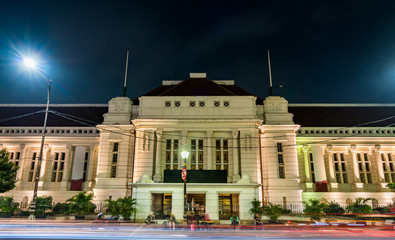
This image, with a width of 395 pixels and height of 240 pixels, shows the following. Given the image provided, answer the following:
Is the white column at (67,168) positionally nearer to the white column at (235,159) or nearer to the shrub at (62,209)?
the shrub at (62,209)

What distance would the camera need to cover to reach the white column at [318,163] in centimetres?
3797

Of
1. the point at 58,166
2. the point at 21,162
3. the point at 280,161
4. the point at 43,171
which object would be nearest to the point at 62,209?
the point at 58,166

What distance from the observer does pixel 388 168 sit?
39469mm

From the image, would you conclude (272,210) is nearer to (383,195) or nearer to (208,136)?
(208,136)

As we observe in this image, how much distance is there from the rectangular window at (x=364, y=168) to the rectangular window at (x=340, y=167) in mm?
2255

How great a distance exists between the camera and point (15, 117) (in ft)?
151

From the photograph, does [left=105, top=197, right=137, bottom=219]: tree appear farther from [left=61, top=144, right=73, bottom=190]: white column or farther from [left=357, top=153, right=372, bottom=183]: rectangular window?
[left=357, top=153, right=372, bottom=183]: rectangular window

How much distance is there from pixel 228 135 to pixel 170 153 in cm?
841

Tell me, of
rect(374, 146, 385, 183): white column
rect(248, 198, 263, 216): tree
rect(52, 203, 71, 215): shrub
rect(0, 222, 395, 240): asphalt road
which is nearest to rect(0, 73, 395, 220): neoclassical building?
rect(374, 146, 385, 183): white column

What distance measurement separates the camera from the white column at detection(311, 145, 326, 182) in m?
38.0

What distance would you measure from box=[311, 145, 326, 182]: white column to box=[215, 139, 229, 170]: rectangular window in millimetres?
13586

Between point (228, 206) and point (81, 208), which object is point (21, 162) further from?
point (228, 206)

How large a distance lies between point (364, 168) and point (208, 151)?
24.6 m

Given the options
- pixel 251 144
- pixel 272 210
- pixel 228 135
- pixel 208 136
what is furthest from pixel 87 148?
pixel 272 210
